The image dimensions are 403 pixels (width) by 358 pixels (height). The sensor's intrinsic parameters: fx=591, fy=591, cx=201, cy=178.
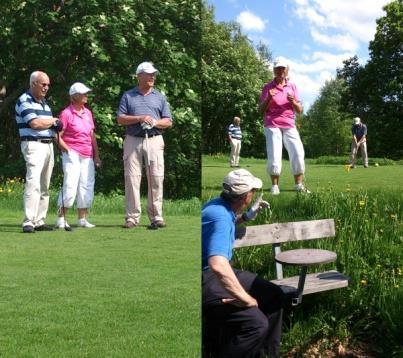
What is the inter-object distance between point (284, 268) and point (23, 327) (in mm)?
1011

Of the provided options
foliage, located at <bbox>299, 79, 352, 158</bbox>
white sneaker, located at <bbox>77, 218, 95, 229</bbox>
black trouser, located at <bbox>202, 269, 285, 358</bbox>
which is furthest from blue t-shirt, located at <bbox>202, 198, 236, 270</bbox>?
white sneaker, located at <bbox>77, 218, 95, 229</bbox>

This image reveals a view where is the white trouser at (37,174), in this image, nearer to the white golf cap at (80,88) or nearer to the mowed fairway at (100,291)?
the mowed fairway at (100,291)

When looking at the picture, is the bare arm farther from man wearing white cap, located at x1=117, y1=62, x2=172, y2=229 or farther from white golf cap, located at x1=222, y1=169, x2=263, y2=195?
man wearing white cap, located at x1=117, y1=62, x2=172, y2=229

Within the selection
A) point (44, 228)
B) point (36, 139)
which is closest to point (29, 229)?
point (44, 228)

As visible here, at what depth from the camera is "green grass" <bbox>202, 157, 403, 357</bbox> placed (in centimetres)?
172

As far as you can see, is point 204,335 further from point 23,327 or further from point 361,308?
point 23,327

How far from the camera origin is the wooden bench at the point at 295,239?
1745 mm

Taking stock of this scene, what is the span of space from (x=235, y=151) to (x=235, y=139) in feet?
0.18

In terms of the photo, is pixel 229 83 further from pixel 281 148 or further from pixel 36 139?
pixel 36 139

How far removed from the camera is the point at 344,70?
5.53 feet

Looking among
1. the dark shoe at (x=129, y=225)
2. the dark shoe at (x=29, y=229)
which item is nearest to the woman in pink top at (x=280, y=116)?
the dark shoe at (x=129, y=225)

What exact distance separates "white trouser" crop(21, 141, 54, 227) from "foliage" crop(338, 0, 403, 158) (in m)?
1.14

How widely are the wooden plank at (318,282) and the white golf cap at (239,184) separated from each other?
348 millimetres

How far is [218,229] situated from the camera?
5.01ft
